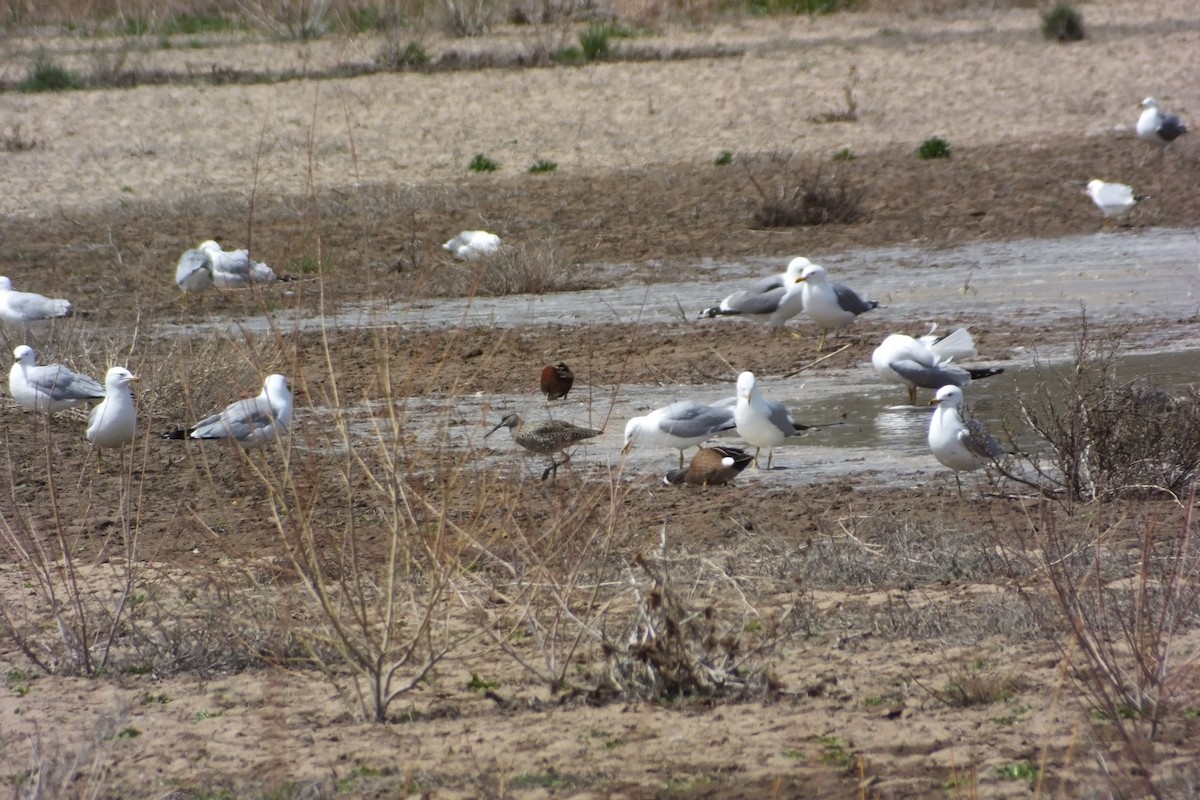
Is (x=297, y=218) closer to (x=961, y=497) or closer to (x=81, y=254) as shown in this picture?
(x=81, y=254)

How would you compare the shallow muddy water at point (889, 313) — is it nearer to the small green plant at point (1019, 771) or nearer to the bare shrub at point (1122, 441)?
the bare shrub at point (1122, 441)

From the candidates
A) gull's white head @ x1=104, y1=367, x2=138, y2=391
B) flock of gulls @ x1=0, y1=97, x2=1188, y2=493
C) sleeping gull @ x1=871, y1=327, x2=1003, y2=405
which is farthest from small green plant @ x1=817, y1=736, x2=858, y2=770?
gull's white head @ x1=104, y1=367, x2=138, y2=391

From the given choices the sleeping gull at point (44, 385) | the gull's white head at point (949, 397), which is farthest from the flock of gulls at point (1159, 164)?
the sleeping gull at point (44, 385)

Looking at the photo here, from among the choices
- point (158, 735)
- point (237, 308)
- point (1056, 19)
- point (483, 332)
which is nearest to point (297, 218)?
point (237, 308)

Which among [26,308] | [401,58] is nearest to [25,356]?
[26,308]

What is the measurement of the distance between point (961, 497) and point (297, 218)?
40.2 feet

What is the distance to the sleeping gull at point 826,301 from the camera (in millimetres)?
11719

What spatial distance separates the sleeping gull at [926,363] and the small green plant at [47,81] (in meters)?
20.9

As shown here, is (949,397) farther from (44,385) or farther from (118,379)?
(44,385)

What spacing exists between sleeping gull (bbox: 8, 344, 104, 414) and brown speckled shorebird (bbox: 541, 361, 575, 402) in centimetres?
286

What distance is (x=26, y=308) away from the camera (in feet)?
42.7

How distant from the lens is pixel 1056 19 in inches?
1193

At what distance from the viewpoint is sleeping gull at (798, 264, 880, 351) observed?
1172 centimetres

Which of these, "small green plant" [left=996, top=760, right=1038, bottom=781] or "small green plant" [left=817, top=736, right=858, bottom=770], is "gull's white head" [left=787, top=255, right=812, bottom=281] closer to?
"small green plant" [left=817, top=736, right=858, bottom=770]
